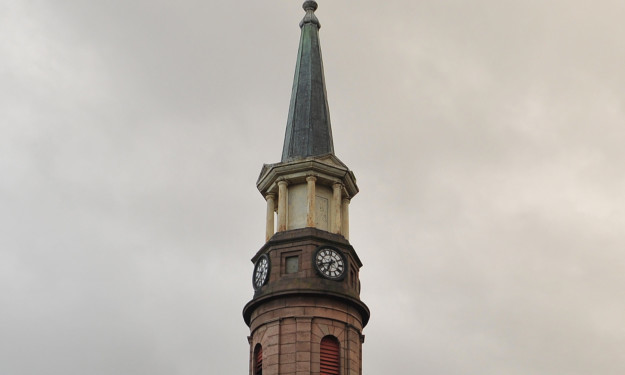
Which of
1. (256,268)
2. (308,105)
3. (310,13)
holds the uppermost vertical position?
(310,13)

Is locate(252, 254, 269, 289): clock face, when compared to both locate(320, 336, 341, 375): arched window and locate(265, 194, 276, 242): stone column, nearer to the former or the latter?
locate(265, 194, 276, 242): stone column

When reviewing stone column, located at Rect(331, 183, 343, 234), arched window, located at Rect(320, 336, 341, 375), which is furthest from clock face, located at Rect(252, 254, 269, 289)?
arched window, located at Rect(320, 336, 341, 375)

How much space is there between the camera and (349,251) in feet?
216

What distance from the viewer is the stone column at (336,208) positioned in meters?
66.4

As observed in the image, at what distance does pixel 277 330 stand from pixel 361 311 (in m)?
5.94

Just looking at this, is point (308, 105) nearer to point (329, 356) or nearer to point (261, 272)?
point (261, 272)

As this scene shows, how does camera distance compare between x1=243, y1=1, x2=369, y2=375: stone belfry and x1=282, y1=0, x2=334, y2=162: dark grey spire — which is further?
x1=282, y1=0, x2=334, y2=162: dark grey spire

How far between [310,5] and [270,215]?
1815 cm

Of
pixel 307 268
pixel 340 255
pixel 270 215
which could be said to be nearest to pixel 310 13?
pixel 270 215

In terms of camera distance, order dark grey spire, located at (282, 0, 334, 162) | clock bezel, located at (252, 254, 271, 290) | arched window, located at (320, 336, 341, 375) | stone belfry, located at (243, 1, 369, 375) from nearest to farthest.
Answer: arched window, located at (320, 336, 341, 375) < stone belfry, located at (243, 1, 369, 375) < clock bezel, located at (252, 254, 271, 290) < dark grey spire, located at (282, 0, 334, 162)

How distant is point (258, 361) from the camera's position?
6384cm

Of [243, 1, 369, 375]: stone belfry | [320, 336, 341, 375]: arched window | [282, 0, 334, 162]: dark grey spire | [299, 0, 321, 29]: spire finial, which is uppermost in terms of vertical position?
[299, 0, 321, 29]: spire finial

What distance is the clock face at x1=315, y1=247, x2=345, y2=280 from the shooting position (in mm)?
63531

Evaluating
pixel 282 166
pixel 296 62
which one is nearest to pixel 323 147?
pixel 282 166
